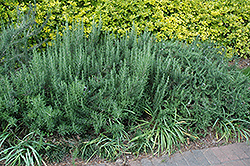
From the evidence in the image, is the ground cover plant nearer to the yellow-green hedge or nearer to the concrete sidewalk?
the concrete sidewalk

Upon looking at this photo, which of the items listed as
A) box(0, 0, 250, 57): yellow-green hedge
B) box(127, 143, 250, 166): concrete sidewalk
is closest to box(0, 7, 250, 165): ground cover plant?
box(127, 143, 250, 166): concrete sidewalk

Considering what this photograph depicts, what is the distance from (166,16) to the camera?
4.65m

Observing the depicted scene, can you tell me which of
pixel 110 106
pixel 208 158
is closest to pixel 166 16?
pixel 110 106

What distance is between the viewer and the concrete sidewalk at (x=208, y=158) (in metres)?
2.91

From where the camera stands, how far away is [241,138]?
133 inches

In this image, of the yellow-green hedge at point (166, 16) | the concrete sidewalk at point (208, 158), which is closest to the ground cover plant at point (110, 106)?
the concrete sidewalk at point (208, 158)

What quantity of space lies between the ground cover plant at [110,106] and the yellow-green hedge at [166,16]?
1.75 ft

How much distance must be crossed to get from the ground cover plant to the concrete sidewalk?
0.45ft

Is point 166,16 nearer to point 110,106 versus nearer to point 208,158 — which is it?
point 110,106

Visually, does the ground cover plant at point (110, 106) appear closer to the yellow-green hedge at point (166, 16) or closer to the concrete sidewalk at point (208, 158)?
the concrete sidewalk at point (208, 158)

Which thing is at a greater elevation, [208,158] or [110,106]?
[110,106]

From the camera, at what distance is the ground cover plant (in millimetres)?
2818

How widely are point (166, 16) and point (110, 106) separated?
8.23ft

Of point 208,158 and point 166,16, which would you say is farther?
point 166,16
